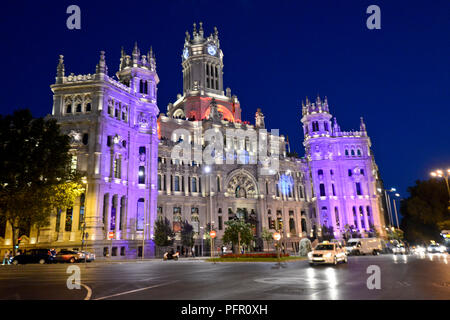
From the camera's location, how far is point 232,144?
244ft

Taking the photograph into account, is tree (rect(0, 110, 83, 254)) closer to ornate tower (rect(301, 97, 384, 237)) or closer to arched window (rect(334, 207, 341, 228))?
ornate tower (rect(301, 97, 384, 237))

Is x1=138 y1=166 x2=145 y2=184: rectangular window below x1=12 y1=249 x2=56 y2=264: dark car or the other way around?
the other way around

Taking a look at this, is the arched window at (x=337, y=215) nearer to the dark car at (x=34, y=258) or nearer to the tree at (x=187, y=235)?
the tree at (x=187, y=235)

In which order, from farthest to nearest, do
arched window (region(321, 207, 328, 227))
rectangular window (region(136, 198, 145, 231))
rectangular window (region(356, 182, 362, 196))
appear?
1. rectangular window (region(356, 182, 362, 196))
2. arched window (region(321, 207, 328, 227))
3. rectangular window (region(136, 198, 145, 231))

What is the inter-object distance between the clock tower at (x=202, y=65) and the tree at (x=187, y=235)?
3692 cm

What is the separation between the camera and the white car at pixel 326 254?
24091 millimetres

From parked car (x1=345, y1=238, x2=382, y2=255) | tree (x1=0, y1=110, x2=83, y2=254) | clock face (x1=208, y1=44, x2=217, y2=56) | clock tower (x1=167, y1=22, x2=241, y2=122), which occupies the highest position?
clock face (x1=208, y1=44, x2=217, y2=56)

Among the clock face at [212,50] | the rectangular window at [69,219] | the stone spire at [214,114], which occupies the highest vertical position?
the clock face at [212,50]

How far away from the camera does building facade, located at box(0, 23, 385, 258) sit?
161 feet

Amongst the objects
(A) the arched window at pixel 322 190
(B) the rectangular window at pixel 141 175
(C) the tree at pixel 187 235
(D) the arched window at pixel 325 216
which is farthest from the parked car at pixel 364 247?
(B) the rectangular window at pixel 141 175

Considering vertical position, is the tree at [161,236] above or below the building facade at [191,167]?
below

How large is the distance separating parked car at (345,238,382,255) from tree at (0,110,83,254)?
38813 mm

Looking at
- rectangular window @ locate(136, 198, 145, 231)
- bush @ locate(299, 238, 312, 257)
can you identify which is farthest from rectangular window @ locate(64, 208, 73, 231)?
bush @ locate(299, 238, 312, 257)
